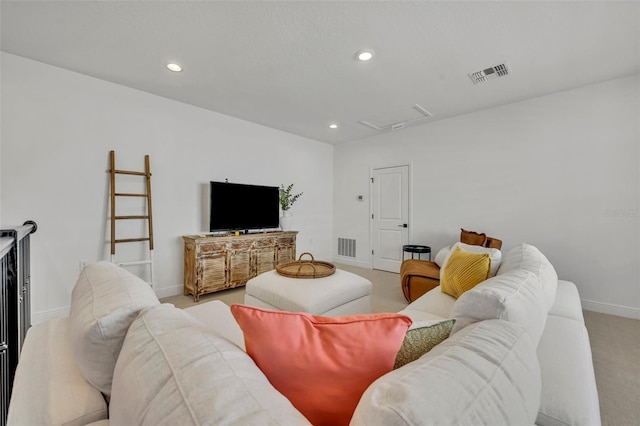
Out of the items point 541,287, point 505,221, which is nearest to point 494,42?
point 541,287

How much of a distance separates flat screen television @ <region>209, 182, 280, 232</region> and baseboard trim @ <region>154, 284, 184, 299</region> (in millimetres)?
900

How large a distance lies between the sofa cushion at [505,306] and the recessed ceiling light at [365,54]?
2204 mm

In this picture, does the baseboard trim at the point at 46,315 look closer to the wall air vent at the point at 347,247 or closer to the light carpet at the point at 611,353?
the light carpet at the point at 611,353

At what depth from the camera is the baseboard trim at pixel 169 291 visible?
11.0 feet

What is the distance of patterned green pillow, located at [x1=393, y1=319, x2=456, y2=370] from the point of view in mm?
769

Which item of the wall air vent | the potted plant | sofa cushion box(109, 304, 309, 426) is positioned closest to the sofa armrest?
sofa cushion box(109, 304, 309, 426)

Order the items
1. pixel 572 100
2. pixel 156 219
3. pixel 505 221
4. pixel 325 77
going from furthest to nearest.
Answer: pixel 505 221 → pixel 156 219 → pixel 572 100 → pixel 325 77

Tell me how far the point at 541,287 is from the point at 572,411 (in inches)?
22.0

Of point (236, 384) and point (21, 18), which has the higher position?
point (21, 18)

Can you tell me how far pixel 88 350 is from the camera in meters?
0.81

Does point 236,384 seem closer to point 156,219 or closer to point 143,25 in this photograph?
point 143,25

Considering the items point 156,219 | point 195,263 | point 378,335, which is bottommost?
point 195,263

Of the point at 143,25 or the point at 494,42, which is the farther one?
the point at 494,42

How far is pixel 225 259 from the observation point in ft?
11.5
